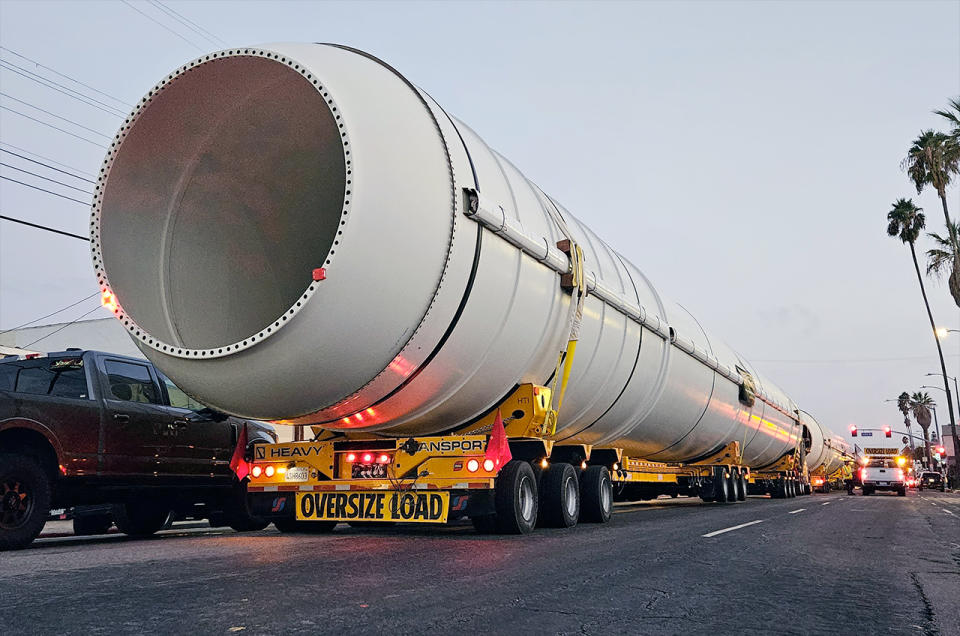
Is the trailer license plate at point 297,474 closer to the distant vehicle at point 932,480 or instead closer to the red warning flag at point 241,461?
the red warning flag at point 241,461

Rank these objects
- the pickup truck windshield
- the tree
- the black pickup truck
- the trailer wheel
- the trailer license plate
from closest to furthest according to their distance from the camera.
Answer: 1. the black pickup truck
2. the pickup truck windshield
3. the trailer license plate
4. the trailer wheel
5. the tree

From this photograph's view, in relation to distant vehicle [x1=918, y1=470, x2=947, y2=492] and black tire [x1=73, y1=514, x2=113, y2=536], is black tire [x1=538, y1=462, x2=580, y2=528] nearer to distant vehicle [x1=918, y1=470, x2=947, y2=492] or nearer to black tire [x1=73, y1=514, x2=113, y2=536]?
black tire [x1=73, y1=514, x2=113, y2=536]

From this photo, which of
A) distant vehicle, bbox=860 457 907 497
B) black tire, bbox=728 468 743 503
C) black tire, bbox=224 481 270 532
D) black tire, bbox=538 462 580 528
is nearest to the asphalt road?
black tire, bbox=538 462 580 528

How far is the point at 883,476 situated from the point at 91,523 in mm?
37019

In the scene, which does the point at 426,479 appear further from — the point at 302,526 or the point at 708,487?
the point at 708,487

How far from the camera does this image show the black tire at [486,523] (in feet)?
28.6

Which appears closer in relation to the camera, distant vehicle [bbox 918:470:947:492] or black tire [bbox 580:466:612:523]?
black tire [bbox 580:466:612:523]

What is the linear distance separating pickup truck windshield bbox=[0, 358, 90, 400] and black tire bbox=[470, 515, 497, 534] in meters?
4.19

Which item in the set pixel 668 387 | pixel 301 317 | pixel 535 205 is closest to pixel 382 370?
pixel 301 317

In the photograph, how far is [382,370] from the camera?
7242mm

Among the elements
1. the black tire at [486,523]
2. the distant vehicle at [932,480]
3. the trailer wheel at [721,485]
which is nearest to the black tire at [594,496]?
the black tire at [486,523]

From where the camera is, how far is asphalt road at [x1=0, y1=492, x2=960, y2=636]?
163 inches

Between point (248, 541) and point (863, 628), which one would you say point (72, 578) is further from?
point (863, 628)

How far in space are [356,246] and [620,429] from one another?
7255mm
